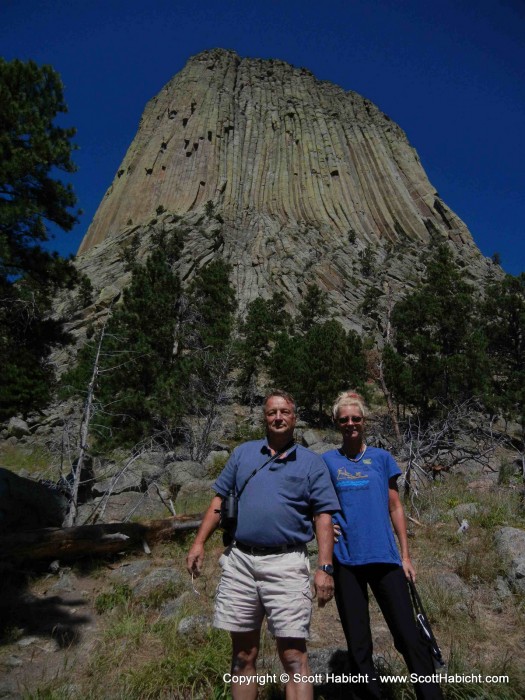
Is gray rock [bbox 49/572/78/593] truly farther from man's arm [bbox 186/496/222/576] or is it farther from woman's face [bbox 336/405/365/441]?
woman's face [bbox 336/405/365/441]

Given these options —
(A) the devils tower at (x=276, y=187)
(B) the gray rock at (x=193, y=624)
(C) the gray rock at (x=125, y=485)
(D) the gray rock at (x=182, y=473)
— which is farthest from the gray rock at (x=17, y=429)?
(A) the devils tower at (x=276, y=187)

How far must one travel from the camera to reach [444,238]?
53.2 m

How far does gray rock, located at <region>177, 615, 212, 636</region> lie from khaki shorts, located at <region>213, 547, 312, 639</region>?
5.65 feet

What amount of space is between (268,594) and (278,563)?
0.18 m

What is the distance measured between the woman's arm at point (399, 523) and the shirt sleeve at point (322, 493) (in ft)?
1.68

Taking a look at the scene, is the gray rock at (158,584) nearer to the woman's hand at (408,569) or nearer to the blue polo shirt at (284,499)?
the blue polo shirt at (284,499)

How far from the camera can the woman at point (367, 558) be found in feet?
7.76

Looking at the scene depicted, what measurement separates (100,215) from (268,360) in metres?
49.8

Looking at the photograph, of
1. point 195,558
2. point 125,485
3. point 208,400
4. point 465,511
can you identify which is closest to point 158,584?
point 195,558

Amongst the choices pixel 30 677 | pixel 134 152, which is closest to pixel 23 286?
pixel 30 677

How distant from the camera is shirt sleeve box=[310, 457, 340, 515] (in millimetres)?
2420

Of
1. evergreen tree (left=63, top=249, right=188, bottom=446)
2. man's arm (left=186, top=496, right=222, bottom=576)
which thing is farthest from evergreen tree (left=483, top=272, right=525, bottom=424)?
man's arm (left=186, top=496, right=222, bottom=576)

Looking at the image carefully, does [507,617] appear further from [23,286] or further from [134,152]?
[134,152]

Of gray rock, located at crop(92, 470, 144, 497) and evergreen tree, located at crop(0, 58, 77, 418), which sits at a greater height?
evergreen tree, located at crop(0, 58, 77, 418)
